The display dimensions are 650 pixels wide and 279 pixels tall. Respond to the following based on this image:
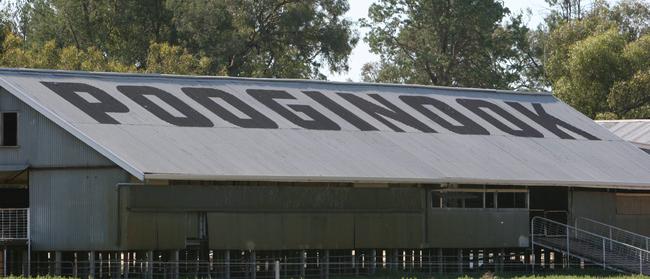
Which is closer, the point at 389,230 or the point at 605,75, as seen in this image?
the point at 389,230

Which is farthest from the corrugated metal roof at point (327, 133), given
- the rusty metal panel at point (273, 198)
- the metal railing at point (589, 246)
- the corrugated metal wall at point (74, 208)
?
the metal railing at point (589, 246)

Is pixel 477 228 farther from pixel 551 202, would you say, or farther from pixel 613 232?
pixel 613 232

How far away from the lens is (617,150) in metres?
64.6

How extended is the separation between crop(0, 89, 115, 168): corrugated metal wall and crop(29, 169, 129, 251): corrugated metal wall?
339 millimetres

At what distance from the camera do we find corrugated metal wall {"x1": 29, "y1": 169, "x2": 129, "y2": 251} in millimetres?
50094

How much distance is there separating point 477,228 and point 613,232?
757cm

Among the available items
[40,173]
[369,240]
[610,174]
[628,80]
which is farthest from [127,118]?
[628,80]

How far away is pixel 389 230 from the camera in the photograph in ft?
182

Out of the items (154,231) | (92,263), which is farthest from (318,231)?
(92,263)

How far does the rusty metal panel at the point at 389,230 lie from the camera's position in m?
54.8

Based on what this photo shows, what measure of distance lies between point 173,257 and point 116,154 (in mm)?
4652

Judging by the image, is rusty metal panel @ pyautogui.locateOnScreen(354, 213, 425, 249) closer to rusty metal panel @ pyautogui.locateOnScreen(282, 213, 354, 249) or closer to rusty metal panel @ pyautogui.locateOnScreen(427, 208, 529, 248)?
rusty metal panel @ pyautogui.locateOnScreen(282, 213, 354, 249)

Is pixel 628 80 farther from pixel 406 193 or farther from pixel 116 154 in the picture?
pixel 116 154

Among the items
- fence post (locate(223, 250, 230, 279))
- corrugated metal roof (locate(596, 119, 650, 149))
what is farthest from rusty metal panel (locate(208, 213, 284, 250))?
corrugated metal roof (locate(596, 119, 650, 149))
